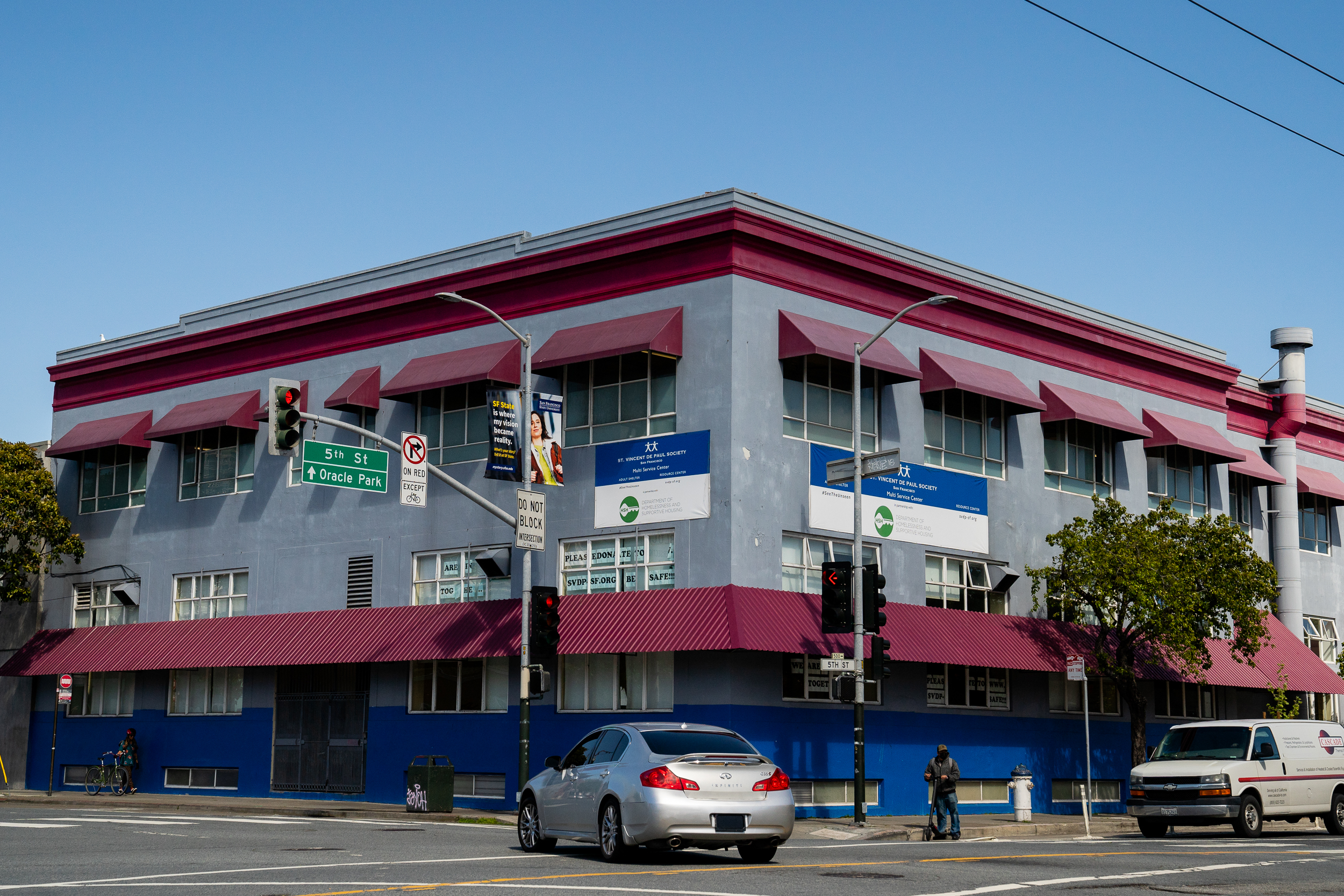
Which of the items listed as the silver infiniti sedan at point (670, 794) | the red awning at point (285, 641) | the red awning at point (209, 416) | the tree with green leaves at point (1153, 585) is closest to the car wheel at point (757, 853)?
the silver infiniti sedan at point (670, 794)

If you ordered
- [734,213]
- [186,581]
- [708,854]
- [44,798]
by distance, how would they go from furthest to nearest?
1. [186,581]
2. [44,798]
3. [734,213]
4. [708,854]

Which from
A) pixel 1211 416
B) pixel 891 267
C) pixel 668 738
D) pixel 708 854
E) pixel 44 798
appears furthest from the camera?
pixel 1211 416

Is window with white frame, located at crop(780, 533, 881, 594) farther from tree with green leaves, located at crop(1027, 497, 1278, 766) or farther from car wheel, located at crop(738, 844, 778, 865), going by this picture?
car wheel, located at crop(738, 844, 778, 865)

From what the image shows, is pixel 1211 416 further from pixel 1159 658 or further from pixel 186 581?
pixel 186 581

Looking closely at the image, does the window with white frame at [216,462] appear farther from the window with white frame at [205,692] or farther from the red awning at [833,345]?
the red awning at [833,345]

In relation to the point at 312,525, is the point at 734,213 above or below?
above

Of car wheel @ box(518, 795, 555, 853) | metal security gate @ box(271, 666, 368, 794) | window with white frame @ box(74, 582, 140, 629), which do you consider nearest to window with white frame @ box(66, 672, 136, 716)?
window with white frame @ box(74, 582, 140, 629)

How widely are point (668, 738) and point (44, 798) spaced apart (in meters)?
23.7

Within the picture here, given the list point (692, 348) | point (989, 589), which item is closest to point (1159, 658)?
point (989, 589)

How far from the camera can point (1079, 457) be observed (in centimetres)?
3781

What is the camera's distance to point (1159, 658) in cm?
3497

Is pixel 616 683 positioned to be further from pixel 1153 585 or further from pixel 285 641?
pixel 1153 585

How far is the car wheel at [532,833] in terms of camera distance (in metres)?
19.2

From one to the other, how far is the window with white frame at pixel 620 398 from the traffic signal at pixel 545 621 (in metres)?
5.24
